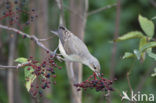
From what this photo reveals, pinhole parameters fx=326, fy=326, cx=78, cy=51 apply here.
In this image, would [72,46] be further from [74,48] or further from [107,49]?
[107,49]

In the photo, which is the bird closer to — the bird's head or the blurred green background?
the bird's head

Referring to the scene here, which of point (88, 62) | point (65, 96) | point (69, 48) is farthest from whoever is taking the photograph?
point (65, 96)

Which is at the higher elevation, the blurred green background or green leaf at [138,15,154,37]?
the blurred green background

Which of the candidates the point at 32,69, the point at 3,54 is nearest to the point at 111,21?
the point at 3,54

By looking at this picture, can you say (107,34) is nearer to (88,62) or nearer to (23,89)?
(23,89)

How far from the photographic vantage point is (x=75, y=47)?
3.81 m

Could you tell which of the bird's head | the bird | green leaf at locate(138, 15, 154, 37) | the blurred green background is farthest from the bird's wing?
the blurred green background

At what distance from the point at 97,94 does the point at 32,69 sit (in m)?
4.02

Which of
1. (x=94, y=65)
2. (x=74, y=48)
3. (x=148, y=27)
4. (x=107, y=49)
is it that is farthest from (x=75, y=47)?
(x=107, y=49)

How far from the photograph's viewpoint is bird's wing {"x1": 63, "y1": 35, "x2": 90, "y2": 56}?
12.1 ft

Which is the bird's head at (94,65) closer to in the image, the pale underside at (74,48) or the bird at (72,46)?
the bird at (72,46)

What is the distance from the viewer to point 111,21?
24.8ft

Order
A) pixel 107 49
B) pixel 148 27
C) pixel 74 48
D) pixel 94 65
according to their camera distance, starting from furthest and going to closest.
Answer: pixel 107 49 → pixel 74 48 → pixel 94 65 → pixel 148 27

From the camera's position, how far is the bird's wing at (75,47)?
3689mm
